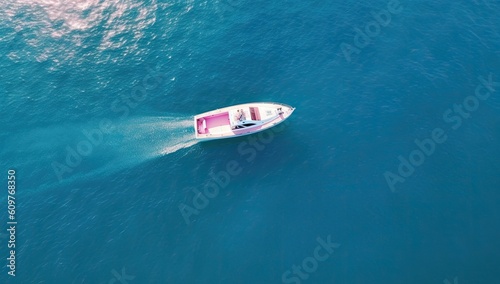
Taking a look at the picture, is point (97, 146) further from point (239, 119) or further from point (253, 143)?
point (253, 143)

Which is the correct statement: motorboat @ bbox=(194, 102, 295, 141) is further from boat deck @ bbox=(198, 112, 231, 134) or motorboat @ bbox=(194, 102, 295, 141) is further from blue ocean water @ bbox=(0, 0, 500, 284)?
blue ocean water @ bbox=(0, 0, 500, 284)

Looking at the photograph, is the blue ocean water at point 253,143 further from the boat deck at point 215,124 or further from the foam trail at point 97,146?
the boat deck at point 215,124

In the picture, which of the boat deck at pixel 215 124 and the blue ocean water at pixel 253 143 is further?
the boat deck at pixel 215 124

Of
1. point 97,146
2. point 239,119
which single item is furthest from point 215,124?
point 97,146

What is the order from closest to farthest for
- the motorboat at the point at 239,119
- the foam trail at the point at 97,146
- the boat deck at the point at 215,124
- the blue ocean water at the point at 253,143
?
the blue ocean water at the point at 253,143 < the foam trail at the point at 97,146 < the motorboat at the point at 239,119 < the boat deck at the point at 215,124

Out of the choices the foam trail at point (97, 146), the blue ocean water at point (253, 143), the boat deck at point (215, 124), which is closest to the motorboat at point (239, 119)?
the boat deck at point (215, 124)

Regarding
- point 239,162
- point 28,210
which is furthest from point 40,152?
point 239,162
